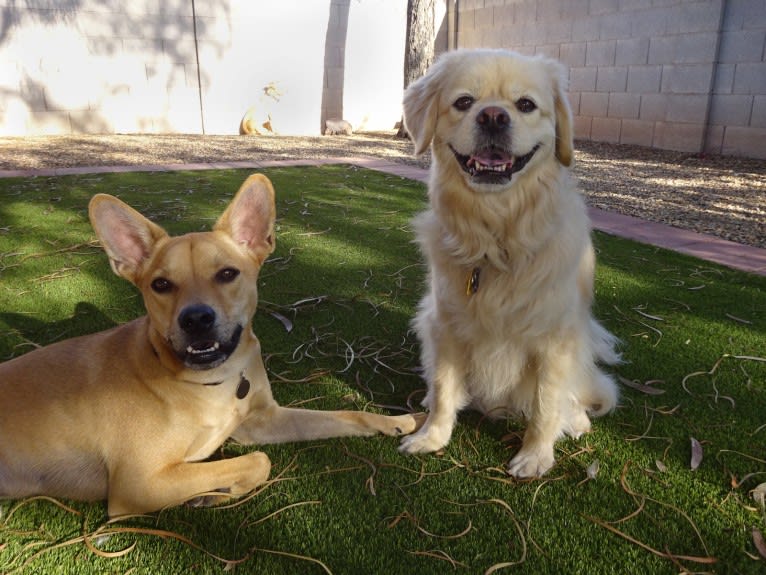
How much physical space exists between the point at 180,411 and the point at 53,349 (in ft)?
Answer: 2.15

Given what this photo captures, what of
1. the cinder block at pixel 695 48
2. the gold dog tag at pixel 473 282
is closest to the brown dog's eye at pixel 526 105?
the gold dog tag at pixel 473 282

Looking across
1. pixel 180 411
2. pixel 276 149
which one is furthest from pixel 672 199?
pixel 276 149

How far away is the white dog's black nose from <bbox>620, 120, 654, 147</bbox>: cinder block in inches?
422

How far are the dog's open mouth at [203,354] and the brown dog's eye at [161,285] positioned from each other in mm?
270

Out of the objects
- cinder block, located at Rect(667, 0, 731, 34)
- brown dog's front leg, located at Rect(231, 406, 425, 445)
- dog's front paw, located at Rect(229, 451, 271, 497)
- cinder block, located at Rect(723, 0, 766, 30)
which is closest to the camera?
dog's front paw, located at Rect(229, 451, 271, 497)

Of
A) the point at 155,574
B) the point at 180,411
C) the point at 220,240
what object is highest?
the point at 220,240

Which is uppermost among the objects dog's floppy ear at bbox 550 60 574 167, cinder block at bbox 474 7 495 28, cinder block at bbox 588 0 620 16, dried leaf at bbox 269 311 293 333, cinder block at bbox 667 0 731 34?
cinder block at bbox 474 7 495 28

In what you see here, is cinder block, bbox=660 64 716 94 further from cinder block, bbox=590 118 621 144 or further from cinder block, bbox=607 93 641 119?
cinder block, bbox=590 118 621 144

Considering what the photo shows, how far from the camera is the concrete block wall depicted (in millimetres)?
9086

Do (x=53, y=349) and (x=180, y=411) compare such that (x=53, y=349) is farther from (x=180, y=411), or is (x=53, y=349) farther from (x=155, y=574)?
(x=155, y=574)

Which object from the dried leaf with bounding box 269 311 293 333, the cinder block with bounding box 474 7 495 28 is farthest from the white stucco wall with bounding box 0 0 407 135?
the dried leaf with bounding box 269 311 293 333

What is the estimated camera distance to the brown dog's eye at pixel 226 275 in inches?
89.7

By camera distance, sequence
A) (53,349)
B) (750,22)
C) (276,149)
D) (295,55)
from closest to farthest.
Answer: (53,349)
(750,22)
(276,149)
(295,55)

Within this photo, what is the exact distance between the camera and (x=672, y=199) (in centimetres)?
695
